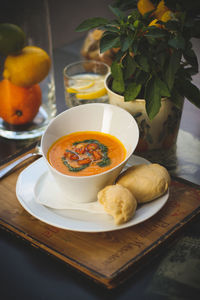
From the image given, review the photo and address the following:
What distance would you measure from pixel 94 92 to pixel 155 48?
0.38 metres

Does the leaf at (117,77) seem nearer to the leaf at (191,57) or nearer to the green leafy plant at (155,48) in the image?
the green leafy plant at (155,48)

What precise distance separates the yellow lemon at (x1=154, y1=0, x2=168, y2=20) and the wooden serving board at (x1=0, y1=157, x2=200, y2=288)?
18.9 inches

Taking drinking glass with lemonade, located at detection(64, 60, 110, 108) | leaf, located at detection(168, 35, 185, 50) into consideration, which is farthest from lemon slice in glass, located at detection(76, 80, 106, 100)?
leaf, located at detection(168, 35, 185, 50)

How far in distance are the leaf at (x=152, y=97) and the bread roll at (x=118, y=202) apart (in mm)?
245

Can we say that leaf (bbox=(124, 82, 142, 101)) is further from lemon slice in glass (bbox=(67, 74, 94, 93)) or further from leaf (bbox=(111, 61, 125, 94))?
lemon slice in glass (bbox=(67, 74, 94, 93))

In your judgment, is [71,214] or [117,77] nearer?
[71,214]

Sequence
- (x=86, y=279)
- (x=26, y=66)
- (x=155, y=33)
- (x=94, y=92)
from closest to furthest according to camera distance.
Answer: (x=86, y=279) < (x=155, y=33) < (x=26, y=66) < (x=94, y=92)

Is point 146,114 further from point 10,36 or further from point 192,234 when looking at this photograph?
point 10,36

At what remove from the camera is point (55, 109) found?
1529 mm

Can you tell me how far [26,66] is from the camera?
51.8 inches

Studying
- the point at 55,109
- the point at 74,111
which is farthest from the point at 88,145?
the point at 55,109

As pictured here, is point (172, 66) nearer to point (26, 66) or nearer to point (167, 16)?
point (167, 16)

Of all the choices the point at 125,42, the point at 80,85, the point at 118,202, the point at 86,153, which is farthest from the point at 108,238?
the point at 80,85

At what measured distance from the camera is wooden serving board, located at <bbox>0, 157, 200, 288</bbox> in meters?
0.88
